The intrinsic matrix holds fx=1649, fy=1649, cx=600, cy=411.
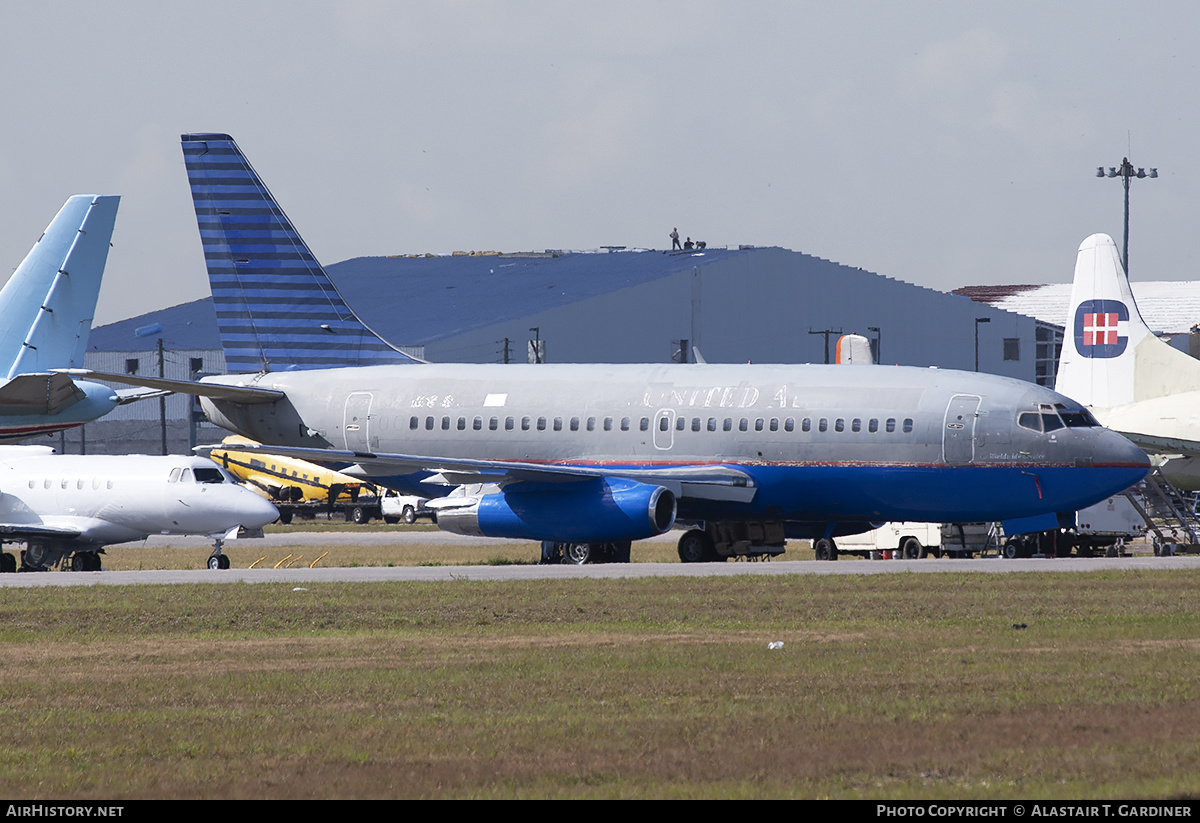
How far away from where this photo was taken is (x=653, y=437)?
3672 centimetres

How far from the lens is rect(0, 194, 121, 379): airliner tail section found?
146ft

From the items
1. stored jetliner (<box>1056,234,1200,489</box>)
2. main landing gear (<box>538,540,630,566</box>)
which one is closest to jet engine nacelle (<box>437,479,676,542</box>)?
main landing gear (<box>538,540,630,566</box>)

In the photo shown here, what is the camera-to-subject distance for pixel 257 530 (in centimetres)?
3988

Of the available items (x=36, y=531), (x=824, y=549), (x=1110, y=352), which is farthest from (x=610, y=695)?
(x=1110, y=352)

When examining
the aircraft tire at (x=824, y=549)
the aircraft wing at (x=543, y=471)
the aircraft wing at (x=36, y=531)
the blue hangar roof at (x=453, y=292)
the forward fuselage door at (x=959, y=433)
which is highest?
the blue hangar roof at (x=453, y=292)

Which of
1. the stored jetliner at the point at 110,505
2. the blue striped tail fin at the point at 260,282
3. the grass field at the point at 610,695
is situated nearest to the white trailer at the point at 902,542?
the blue striped tail fin at the point at 260,282

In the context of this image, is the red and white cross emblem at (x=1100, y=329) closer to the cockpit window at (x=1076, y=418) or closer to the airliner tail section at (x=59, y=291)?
the cockpit window at (x=1076, y=418)

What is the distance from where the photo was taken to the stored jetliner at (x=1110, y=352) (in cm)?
4647

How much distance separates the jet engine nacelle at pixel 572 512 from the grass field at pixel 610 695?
30.1ft

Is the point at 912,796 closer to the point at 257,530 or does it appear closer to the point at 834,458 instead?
the point at 834,458

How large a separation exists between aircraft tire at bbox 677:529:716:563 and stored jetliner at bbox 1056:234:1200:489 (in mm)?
13131

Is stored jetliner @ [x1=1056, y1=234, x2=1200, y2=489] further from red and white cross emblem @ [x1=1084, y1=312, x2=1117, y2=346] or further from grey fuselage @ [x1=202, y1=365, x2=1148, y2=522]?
grey fuselage @ [x1=202, y1=365, x2=1148, y2=522]

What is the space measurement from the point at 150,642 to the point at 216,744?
8.12m
